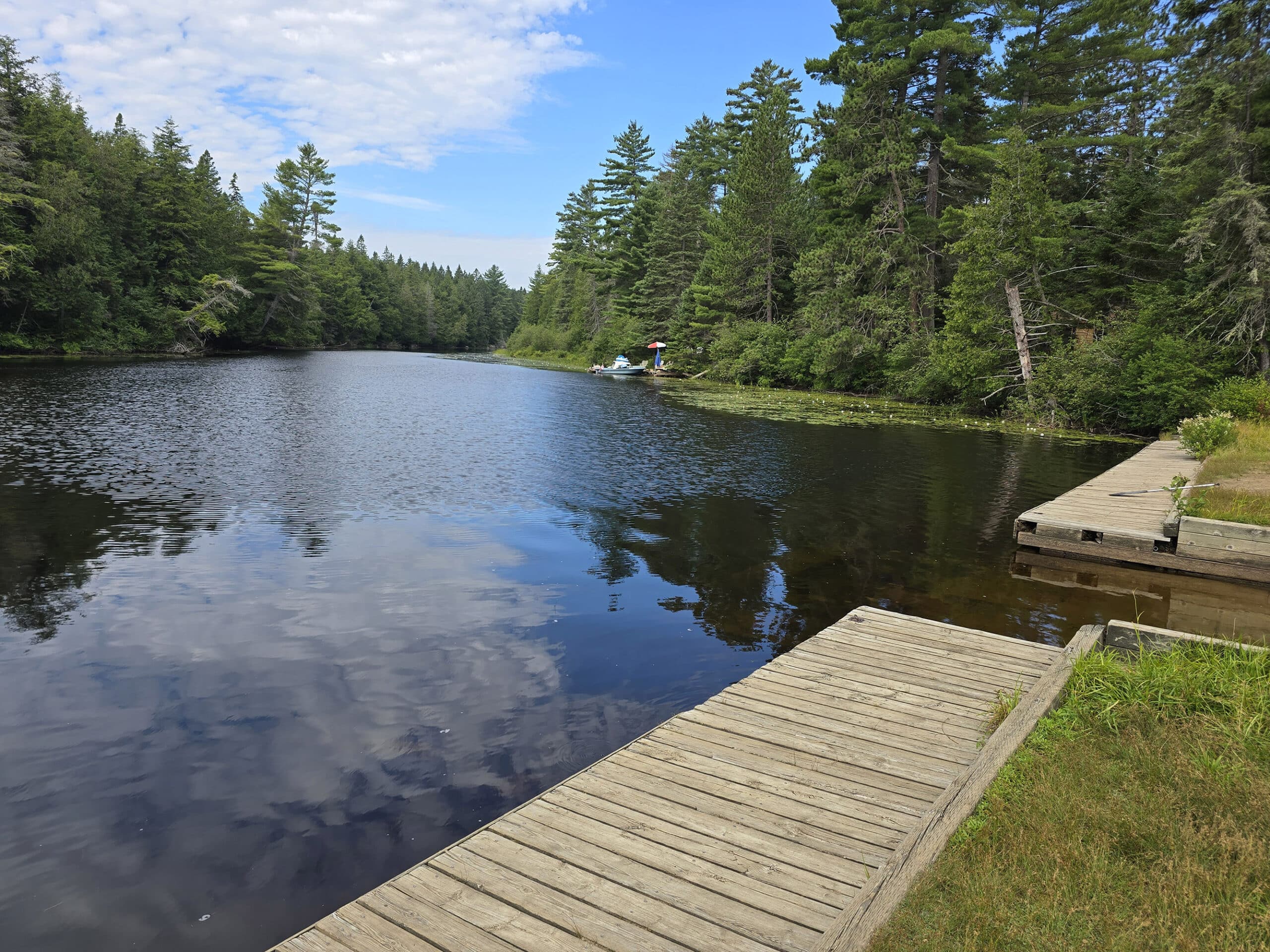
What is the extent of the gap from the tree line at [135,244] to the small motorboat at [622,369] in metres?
30.1

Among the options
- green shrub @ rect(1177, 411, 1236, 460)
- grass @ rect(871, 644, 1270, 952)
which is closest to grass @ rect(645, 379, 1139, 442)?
green shrub @ rect(1177, 411, 1236, 460)

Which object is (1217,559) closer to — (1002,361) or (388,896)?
(388,896)

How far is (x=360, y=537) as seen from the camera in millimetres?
11953

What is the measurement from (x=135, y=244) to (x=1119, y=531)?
65664 millimetres

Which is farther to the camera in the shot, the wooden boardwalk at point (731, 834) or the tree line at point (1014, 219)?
the tree line at point (1014, 219)

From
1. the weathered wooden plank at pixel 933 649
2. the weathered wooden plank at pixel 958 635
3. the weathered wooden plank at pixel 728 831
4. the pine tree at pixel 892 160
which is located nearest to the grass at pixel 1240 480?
the weathered wooden plank at pixel 958 635

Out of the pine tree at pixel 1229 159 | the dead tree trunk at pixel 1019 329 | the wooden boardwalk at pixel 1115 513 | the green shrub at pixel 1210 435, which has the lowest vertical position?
the wooden boardwalk at pixel 1115 513

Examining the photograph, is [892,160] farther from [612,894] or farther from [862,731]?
[612,894]

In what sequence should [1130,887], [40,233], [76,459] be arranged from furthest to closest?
[40,233], [76,459], [1130,887]

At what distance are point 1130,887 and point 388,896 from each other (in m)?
3.38

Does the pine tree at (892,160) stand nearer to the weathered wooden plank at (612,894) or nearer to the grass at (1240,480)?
the grass at (1240,480)

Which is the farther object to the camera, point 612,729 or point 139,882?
point 612,729

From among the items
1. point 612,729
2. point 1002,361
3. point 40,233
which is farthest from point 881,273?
point 40,233

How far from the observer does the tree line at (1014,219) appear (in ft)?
70.9
